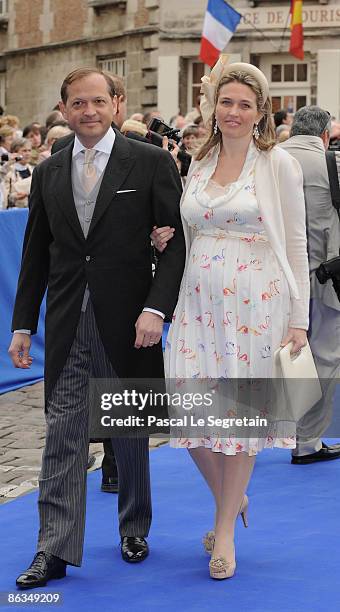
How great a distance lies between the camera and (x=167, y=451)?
25.9 feet

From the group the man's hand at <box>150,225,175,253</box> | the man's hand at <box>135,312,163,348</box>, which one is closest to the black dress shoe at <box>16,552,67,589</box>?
the man's hand at <box>135,312,163,348</box>

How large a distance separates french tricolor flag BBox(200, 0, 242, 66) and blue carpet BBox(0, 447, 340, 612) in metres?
15.0

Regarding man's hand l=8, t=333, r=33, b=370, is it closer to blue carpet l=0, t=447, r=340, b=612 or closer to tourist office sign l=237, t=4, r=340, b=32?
blue carpet l=0, t=447, r=340, b=612

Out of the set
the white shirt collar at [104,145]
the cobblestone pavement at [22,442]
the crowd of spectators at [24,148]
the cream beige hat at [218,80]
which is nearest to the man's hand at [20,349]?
the white shirt collar at [104,145]

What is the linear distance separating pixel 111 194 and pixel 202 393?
89cm

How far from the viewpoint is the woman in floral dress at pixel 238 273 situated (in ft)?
17.3

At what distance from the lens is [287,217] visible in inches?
209

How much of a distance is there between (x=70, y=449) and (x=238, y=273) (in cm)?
98

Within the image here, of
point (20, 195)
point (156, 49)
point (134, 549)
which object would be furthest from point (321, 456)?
point (156, 49)

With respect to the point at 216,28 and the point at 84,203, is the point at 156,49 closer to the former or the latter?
the point at 216,28

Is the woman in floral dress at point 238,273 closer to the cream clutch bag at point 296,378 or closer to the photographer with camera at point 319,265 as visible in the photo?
the cream clutch bag at point 296,378

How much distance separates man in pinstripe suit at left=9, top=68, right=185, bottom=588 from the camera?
525cm

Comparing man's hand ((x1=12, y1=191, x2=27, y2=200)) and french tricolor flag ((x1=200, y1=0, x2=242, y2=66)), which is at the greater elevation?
french tricolor flag ((x1=200, y1=0, x2=242, y2=66))

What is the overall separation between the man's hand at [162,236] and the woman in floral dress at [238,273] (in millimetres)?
102
